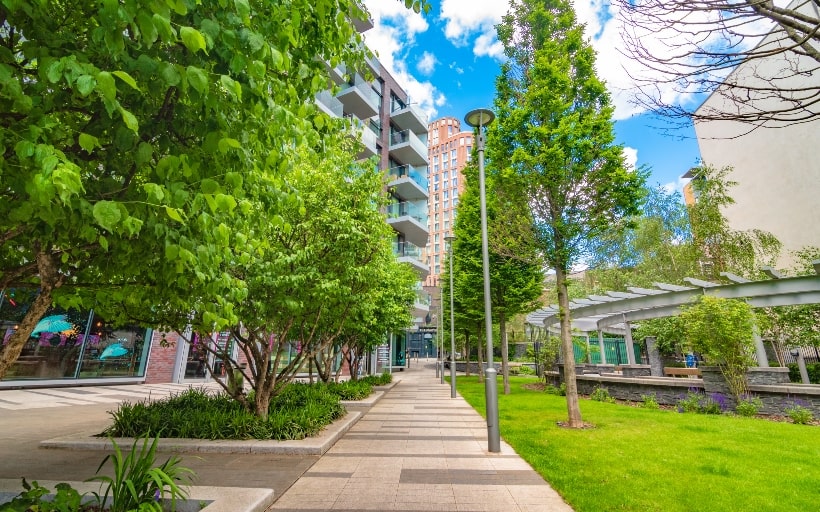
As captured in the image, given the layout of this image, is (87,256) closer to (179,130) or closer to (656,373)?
(179,130)

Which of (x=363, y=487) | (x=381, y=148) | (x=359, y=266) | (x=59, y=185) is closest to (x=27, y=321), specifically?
(x=59, y=185)

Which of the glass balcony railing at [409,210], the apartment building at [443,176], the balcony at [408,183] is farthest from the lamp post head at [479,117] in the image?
the apartment building at [443,176]

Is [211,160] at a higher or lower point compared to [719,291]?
lower

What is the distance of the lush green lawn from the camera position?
4820 mm

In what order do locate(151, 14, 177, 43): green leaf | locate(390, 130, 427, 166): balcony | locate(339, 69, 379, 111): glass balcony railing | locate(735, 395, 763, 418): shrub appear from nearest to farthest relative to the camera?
locate(151, 14, 177, 43): green leaf
locate(735, 395, 763, 418): shrub
locate(339, 69, 379, 111): glass balcony railing
locate(390, 130, 427, 166): balcony

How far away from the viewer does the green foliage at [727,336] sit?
39.6 feet

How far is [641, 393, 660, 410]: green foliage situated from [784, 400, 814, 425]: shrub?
127 inches

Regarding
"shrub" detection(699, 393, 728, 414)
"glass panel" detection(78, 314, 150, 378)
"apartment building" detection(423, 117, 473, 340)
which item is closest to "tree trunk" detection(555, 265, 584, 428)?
"shrub" detection(699, 393, 728, 414)

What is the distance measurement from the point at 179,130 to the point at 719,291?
17.6 m

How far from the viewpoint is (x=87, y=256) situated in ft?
13.4

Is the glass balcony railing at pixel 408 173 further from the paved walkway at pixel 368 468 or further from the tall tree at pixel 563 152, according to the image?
the paved walkway at pixel 368 468

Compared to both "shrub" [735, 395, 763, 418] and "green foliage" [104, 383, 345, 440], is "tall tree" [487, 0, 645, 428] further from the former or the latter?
"green foliage" [104, 383, 345, 440]

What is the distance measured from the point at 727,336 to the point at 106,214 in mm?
15081

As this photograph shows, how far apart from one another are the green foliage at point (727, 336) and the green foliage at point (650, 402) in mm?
2131
